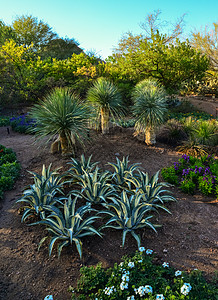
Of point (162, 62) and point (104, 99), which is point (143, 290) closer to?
point (104, 99)

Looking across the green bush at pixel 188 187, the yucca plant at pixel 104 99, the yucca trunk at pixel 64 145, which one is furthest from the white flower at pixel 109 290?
the yucca plant at pixel 104 99

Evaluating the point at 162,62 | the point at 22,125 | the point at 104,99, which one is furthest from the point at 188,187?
the point at 22,125

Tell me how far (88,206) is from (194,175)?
277cm

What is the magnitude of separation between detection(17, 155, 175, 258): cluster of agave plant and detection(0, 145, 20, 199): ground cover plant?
947 millimetres

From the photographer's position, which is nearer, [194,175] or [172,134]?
[194,175]

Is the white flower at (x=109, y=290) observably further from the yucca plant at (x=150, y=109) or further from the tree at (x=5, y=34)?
the tree at (x=5, y=34)

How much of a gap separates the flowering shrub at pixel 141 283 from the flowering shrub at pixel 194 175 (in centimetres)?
228

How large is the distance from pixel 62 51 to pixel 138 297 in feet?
92.8

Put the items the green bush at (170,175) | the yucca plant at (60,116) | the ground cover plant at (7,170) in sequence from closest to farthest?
the ground cover plant at (7,170), the green bush at (170,175), the yucca plant at (60,116)

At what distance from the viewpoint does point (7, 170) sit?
214 inches

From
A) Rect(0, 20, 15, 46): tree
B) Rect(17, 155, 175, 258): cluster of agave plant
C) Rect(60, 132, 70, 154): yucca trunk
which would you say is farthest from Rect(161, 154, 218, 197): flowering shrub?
Rect(0, 20, 15, 46): tree

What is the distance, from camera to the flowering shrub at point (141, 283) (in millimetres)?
2336

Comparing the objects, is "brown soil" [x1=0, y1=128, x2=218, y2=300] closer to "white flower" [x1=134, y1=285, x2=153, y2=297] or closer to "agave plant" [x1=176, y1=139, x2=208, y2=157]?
"white flower" [x1=134, y1=285, x2=153, y2=297]

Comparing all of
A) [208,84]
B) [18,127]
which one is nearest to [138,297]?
[18,127]
